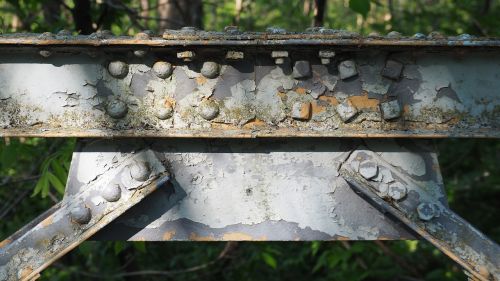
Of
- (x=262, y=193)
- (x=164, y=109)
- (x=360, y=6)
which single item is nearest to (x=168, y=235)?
(x=262, y=193)

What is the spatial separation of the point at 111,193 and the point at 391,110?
1116 millimetres

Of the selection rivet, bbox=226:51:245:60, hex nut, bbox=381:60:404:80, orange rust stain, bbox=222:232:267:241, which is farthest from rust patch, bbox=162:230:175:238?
hex nut, bbox=381:60:404:80

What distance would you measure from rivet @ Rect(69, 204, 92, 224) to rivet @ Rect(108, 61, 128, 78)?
53 centimetres

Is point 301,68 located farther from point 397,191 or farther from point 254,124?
point 397,191

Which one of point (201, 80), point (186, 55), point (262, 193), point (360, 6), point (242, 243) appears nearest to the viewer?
point (186, 55)

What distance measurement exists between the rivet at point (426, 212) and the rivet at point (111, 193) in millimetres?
1172

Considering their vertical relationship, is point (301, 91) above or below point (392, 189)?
above

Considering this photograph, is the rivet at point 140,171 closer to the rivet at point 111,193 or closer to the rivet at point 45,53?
the rivet at point 111,193

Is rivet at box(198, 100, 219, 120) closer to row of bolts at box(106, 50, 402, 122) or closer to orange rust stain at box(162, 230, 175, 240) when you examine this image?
row of bolts at box(106, 50, 402, 122)

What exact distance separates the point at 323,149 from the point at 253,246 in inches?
121

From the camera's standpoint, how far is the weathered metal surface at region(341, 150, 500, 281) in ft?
6.88

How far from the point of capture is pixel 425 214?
2.16 metres

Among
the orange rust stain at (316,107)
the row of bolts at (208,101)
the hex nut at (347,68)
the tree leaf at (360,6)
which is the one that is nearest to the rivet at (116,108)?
the row of bolts at (208,101)

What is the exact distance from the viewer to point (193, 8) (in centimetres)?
518
